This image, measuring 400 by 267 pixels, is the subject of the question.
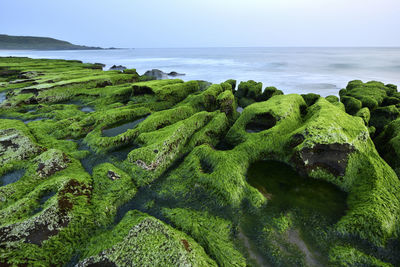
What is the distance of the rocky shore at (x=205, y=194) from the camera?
12.9ft

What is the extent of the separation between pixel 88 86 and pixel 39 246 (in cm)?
1670

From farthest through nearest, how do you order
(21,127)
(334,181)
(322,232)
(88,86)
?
(88,86) < (21,127) < (334,181) < (322,232)

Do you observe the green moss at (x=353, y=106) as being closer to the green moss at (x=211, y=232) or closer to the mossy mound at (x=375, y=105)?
the mossy mound at (x=375, y=105)

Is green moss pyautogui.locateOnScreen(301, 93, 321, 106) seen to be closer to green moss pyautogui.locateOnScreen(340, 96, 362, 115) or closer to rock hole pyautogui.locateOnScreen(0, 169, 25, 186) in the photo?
green moss pyautogui.locateOnScreen(340, 96, 362, 115)

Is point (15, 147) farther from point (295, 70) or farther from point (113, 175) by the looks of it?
point (295, 70)

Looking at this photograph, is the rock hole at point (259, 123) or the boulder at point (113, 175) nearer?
the boulder at point (113, 175)

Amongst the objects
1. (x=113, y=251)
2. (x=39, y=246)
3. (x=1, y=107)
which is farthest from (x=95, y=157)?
(x=1, y=107)

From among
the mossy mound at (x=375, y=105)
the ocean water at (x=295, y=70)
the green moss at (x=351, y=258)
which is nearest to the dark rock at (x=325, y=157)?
the green moss at (x=351, y=258)

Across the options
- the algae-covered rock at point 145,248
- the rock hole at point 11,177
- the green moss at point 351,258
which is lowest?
the green moss at point 351,258

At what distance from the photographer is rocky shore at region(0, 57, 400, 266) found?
3.93m

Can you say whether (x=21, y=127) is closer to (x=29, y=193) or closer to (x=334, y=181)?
(x=29, y=193)

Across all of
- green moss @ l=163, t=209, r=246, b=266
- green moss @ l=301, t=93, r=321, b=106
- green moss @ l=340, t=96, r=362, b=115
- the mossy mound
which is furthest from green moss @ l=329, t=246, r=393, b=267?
Result: green moss @ l=301, t=93, r=321, b=106

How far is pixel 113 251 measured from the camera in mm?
Answer: 3734

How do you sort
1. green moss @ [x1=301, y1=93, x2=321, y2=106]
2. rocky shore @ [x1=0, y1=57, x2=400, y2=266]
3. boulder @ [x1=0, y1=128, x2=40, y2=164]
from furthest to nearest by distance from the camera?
1. green moss @ [x1=301, y1=93, x2=321, y2=106]
2. boulder @ [x1=0, y1=128, x2=40, y2=164]
3. rocky shore @ [x1=0, y1=57, x2=400, y2=266]
